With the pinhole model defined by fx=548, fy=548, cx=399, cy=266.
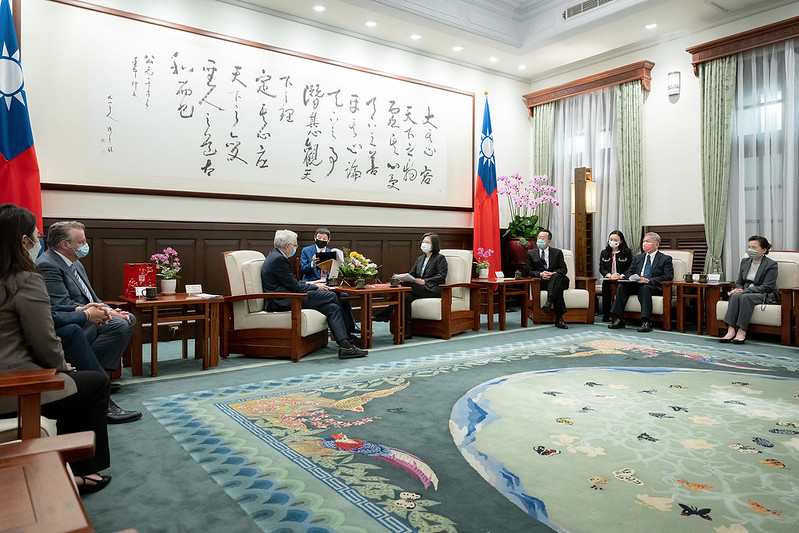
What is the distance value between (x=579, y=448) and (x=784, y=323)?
4.32 m

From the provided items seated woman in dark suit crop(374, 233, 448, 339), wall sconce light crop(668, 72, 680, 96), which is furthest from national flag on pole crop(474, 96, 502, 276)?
wall sconce light crop(668, 72, 680, 96)

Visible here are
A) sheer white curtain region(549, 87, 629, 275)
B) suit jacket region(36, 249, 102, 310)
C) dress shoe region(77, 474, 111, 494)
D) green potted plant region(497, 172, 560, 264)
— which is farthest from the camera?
green potted plant region(497, 172, 560, 264)

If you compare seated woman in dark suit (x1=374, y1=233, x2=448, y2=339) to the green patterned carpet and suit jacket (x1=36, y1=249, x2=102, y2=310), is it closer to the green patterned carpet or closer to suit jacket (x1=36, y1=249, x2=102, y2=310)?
the green patterned carpet

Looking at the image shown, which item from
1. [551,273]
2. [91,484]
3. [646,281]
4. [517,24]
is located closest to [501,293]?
[551,273]

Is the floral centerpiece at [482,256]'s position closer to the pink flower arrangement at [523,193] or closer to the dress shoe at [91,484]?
the pink flower arrangement at [523,193]

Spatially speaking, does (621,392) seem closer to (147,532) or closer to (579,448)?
(579,448)

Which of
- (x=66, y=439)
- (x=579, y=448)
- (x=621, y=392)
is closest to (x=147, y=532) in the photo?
(x=66, y=439)

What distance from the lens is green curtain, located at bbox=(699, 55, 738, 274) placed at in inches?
282

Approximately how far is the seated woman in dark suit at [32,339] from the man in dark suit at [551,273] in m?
5.93

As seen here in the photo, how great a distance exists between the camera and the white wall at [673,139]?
7.64m

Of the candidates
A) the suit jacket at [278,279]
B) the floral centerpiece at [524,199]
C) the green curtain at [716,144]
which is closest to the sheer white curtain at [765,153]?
the green curtain at [716,144]

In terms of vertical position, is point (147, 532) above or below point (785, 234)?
below

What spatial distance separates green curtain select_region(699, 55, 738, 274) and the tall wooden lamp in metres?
1.56

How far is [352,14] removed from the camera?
23.1 ft
